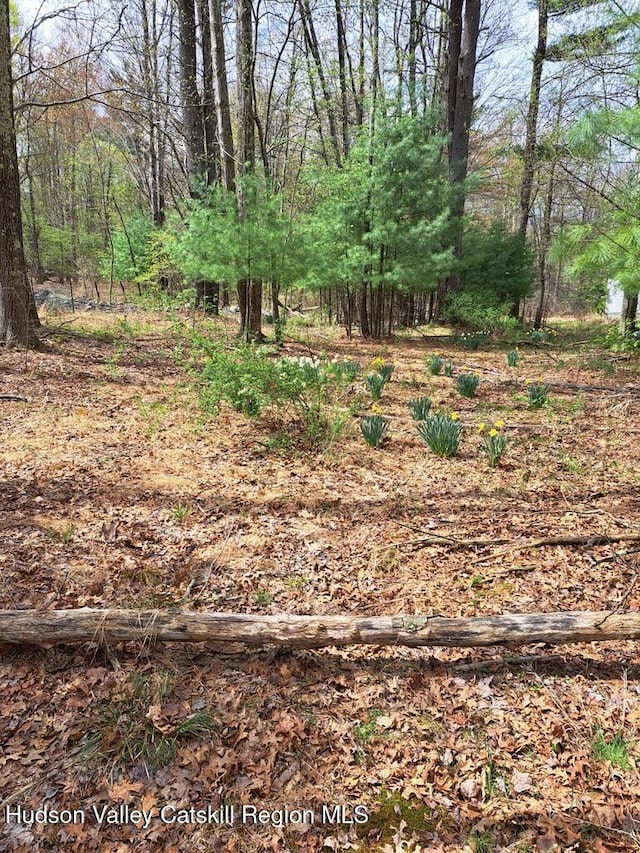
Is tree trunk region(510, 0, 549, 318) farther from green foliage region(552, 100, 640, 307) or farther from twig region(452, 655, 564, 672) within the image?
twig region(452, 655, 564, 672)

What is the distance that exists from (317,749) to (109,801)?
2.27ft

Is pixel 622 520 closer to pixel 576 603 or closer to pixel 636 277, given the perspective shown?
pixel 576 603

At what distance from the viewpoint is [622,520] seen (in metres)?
2.92

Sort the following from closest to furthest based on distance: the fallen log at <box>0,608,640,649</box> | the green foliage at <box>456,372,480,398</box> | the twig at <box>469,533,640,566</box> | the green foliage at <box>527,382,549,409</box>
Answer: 1. the fallen log at <box>0,608,640,649</box>
2. the twig at <box>469,533,640,566</box>
3. the green foliage at <box>527,382,549,409</box>
4. the green foliage at <box>456,372,480,398</box>

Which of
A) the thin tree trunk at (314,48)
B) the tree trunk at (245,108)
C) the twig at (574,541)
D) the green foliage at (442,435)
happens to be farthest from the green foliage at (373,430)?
the thin tree trunk at (314,48)

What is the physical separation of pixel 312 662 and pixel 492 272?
1459cm

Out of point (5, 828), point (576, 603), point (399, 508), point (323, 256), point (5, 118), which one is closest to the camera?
point (5, 828)

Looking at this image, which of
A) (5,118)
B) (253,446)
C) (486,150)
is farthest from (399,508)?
(486,150)

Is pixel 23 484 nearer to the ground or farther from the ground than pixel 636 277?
nearer to the ground

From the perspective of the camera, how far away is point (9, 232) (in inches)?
236

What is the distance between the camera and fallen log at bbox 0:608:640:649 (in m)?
1.93

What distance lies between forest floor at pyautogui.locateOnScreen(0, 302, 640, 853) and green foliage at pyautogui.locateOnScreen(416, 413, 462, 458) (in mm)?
166

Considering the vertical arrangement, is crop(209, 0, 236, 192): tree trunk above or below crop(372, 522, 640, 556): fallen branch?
above

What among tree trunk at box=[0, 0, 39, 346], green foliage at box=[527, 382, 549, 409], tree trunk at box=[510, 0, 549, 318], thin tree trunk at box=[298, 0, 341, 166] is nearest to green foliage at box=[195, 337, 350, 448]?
green foliage at box=[527, 382, 549, 409]
